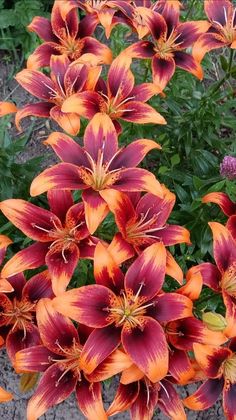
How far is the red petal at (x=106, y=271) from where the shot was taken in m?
1.79

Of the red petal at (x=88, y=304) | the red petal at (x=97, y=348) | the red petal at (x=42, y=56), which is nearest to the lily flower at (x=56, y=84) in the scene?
the red petal at (x=42, y=56)

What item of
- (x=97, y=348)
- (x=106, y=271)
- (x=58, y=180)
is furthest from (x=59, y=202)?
(x=97, y=348)

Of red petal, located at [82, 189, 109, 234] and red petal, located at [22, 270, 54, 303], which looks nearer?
red petal, located at [82, 189, 109, 234]

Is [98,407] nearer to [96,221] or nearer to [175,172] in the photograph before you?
[96,221]

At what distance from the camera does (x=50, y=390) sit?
1862 mm

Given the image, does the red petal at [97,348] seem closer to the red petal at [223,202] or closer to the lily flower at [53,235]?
the lily flower at [53,235]

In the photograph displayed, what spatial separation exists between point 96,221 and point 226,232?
1.51 feet

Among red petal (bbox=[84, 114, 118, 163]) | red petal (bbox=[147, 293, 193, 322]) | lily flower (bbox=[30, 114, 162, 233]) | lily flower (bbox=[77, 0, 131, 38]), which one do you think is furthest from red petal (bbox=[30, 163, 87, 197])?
lily flower (bbox=[77, 0, 131, 38])

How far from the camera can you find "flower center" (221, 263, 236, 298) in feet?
6.50

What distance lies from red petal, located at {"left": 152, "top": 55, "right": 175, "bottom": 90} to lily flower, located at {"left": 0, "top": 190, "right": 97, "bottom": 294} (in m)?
0.70

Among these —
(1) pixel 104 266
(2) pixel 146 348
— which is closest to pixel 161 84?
(1) pixel 104 266

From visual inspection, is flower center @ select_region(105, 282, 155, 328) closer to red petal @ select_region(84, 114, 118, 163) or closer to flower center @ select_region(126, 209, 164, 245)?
flower center @ select_region(126, 209, 164, 245)

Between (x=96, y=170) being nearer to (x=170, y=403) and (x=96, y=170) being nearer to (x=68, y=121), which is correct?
(x=68, y=121)

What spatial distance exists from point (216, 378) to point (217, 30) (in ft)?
4.96
